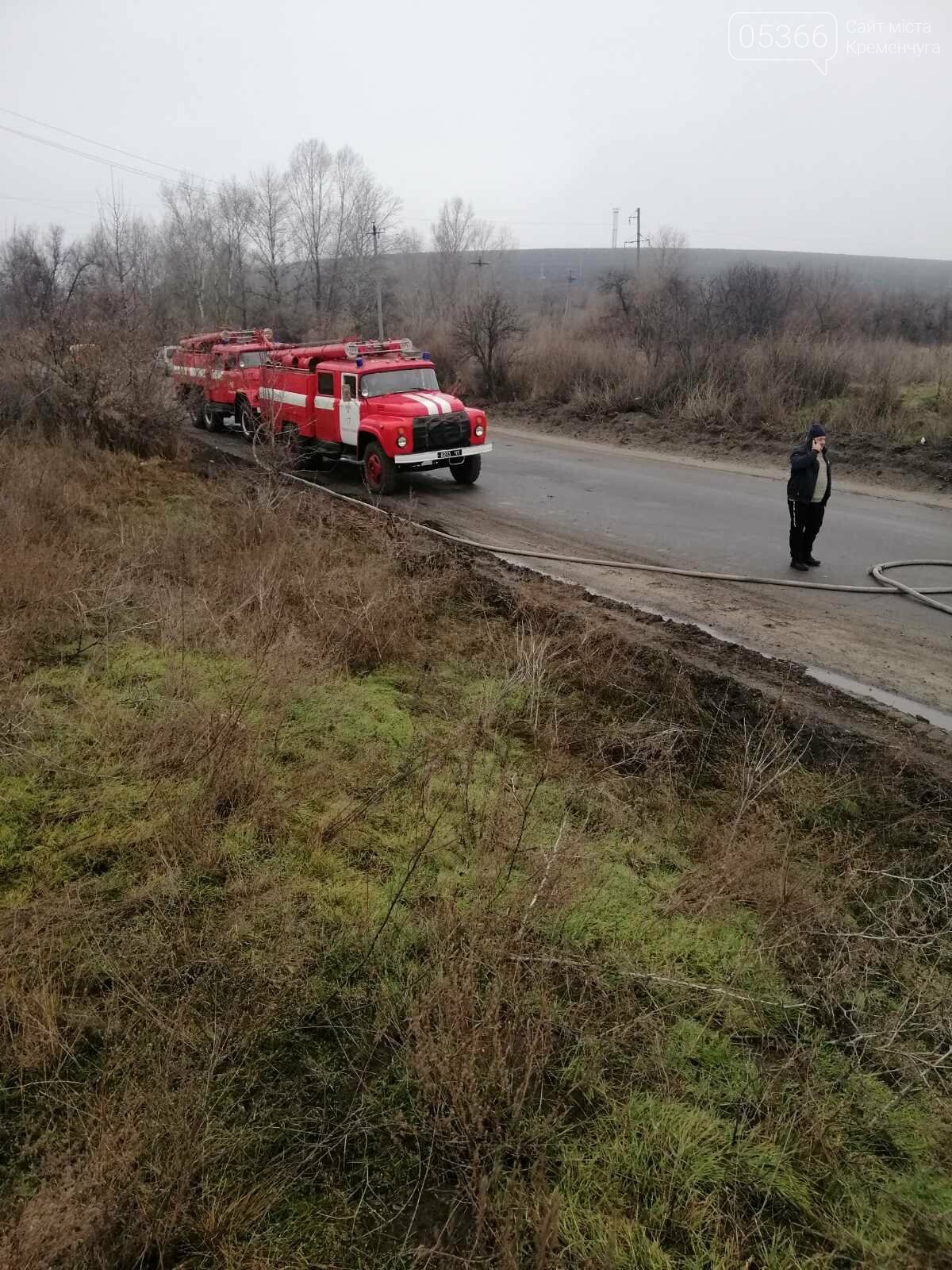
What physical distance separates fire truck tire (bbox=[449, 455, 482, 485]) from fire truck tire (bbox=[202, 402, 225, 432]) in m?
8.06

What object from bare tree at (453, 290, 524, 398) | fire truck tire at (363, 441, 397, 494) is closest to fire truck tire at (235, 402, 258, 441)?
fire truck tire at (363, 441, 397, 494)

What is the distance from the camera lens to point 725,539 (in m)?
10.4

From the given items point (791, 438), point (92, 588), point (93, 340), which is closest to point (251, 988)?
point (92, 588)

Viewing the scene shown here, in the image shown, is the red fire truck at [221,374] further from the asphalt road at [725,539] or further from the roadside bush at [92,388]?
the asphalt road at [725,539]

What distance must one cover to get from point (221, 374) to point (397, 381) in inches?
248

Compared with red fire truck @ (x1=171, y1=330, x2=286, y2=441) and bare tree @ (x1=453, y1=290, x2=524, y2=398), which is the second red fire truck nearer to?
red fire truck @ (x1=171, y1=330, x2=286, y2=441)

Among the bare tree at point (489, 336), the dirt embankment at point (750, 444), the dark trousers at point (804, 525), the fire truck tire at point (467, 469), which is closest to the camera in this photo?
the dark trousers at point (804, 525)

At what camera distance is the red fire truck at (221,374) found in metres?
16.8

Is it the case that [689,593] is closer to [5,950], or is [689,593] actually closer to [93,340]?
[5,950]

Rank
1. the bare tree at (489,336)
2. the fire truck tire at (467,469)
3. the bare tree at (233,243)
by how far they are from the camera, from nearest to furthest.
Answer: the fire truck tire at (467,469), the bare tree at (489,336), the bare tree at (233,243)

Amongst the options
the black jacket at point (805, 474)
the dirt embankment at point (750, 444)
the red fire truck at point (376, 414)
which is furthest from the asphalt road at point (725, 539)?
the dirt embankment at point (750, 444)

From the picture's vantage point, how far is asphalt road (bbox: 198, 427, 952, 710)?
711 cm

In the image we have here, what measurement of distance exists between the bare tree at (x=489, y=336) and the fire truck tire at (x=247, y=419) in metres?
10.1

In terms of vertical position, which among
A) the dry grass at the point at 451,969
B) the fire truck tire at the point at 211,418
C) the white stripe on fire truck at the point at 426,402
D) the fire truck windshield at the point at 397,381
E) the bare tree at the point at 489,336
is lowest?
the dry grass at the point at 451,969
